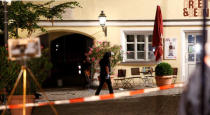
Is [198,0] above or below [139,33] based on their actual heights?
above

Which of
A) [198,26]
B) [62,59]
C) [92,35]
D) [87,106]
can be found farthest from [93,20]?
[62,59]

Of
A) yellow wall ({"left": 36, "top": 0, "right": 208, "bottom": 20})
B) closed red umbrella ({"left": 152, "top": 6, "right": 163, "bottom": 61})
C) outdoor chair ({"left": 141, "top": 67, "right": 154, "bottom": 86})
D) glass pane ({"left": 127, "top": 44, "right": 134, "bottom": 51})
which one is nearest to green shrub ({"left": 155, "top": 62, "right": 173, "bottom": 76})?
closed red umbrella ({"left": 152, "top": 6, "right": 163, "bottom": 61})

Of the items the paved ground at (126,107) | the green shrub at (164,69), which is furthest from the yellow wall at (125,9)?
the paved ground at (126,107)

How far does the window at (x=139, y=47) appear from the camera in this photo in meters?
13.9

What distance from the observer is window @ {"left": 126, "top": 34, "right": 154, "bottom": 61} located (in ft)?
45.6

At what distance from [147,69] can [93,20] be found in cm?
323

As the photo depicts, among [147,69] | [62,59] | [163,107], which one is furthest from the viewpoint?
[62,59]

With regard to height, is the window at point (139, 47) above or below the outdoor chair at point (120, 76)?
above

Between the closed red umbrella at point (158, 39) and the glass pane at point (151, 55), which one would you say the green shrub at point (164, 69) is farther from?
the glass pane at point (151, 55)

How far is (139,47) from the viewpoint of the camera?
14.0 metres

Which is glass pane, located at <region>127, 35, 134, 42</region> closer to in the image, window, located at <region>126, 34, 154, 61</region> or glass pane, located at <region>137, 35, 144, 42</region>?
window, located at <region>126, 34, 154, 61</region>

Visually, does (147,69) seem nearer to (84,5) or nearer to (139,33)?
(139,33)

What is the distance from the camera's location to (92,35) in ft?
44.8

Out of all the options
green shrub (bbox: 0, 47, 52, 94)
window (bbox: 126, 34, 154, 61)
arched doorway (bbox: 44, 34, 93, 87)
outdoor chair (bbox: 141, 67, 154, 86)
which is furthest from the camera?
arched doorway (bbox: 44, 34, 93, 87)
